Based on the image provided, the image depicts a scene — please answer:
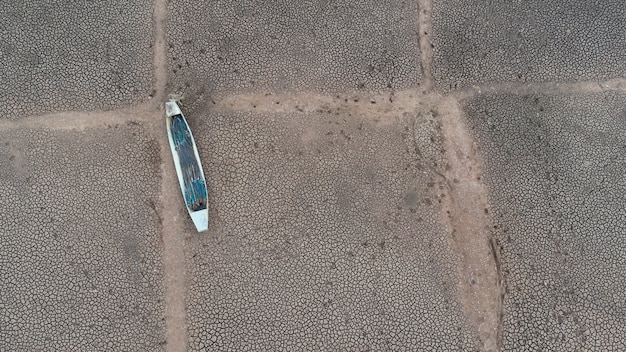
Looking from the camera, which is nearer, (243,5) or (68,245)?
(68,245)

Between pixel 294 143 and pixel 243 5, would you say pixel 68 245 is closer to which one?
pixel 294 143

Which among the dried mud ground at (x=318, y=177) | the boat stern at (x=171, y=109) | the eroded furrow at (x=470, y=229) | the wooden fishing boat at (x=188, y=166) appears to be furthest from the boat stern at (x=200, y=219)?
the eroded furrow at (x=470, y=229)

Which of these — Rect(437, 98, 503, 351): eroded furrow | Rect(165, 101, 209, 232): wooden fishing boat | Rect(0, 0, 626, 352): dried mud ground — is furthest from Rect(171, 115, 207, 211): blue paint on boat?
Rect(437, 98, 503, 351): eroded furrow

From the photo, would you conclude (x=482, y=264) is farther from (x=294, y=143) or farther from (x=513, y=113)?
(x=294, y=143)

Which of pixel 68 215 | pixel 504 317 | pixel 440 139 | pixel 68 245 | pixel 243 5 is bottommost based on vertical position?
A: pixel 504 317

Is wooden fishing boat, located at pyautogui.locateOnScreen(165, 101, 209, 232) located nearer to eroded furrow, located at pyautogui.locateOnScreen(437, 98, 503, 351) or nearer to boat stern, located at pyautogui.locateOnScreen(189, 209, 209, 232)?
boat stern, located at pyautogui.locateOnScreen(189, 209, 209, 232)

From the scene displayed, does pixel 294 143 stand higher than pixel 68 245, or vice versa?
pixel 294 143

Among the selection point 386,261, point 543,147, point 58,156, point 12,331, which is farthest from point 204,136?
point 543,147
